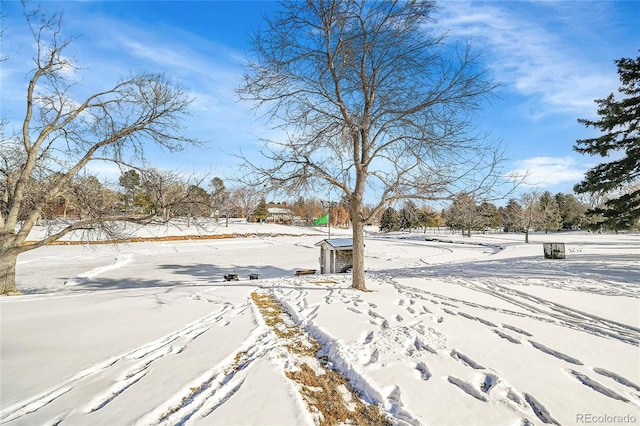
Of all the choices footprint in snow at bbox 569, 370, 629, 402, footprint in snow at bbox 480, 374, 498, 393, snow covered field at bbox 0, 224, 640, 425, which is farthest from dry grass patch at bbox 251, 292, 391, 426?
footprint in snow at bbox 569, 370, 629, 402

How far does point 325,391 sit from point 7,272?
34.3 ft

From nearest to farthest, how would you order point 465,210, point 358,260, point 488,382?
point 488,382, point 465,210, point 358,260

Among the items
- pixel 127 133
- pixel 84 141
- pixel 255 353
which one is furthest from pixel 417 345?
pixel 84 141

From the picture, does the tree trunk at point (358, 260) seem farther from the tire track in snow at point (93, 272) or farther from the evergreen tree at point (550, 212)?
the evergreen tree at point (550, 212)

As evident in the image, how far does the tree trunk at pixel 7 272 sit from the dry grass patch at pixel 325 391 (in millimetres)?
8793

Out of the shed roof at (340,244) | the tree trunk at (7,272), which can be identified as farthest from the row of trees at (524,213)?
the tree trunk at (7,272)

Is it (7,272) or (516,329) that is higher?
(7,272)

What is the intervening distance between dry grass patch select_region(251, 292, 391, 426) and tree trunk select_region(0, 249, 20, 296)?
28.8 feet

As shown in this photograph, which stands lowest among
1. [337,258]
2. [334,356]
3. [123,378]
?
[337,258]

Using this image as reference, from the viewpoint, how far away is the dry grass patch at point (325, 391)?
2.79 meters

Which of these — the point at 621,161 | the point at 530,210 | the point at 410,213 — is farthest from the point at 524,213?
the point at 410,213

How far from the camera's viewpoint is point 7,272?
28.6 feet

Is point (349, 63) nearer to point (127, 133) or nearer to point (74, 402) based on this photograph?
point (127, 133)

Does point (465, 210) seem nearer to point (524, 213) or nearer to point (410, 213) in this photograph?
point (410, 213)
